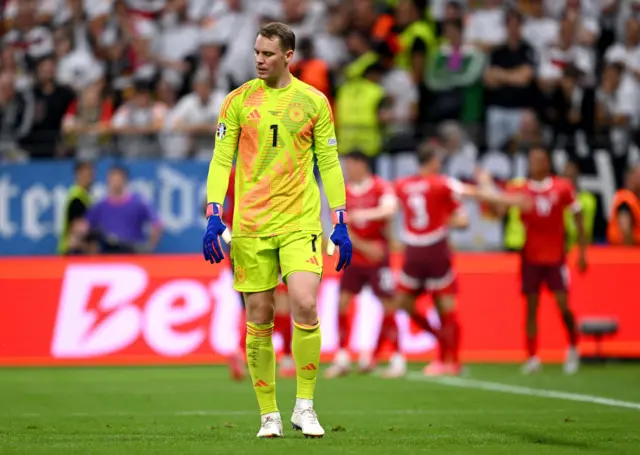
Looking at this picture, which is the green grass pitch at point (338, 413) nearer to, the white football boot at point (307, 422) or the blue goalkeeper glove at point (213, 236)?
the white football boot at point (307, 422)

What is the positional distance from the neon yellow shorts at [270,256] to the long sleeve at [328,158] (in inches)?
11.4

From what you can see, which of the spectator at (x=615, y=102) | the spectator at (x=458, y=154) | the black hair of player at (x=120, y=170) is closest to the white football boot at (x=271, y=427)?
the black hair of player at (x=120, y=170)

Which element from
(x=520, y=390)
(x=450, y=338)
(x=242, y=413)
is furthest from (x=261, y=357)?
(x=450, y=338)

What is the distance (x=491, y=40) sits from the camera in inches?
811

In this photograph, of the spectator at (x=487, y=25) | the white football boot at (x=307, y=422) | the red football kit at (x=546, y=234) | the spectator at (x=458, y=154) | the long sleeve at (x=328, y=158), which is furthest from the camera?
the spectator at (x=487, y=25)

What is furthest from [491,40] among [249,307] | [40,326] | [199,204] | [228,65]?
[249,307]

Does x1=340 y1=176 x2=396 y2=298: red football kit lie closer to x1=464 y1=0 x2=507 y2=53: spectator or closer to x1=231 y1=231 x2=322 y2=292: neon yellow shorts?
x1=464 y1=0 x2=507 y2=53: spectator

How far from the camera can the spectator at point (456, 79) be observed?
64.4ft

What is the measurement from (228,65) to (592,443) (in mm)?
13558

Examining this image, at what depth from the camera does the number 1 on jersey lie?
15.5 m

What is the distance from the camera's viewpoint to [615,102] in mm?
19844

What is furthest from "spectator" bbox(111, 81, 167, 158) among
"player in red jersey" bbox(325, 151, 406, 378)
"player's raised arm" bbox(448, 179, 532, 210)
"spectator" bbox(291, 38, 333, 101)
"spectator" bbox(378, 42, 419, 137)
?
"player's raised arm" bbox(448, 179, 532, 210)

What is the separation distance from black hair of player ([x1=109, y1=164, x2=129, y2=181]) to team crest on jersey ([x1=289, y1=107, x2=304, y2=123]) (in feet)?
34.4

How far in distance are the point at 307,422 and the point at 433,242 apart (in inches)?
Result: 309
